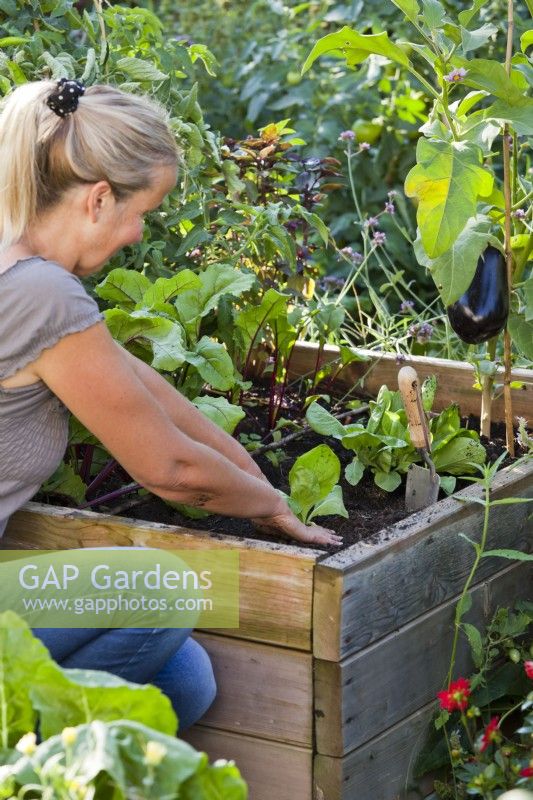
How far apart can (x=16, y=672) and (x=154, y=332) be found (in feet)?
2.77

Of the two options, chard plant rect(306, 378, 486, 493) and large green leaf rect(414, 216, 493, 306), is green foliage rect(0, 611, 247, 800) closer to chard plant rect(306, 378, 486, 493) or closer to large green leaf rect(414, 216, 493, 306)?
chard plant rect(306, 378, 486, 493)

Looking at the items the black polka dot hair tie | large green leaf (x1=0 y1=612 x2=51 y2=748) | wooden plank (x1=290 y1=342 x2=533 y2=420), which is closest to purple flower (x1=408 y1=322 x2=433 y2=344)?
wooden plank (x1=290 y1=342 x2=533 y2=420)

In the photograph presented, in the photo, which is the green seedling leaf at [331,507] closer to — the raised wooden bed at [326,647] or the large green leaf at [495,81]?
the raised wooden bed at [326,647]

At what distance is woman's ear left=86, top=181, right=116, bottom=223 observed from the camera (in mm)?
1768

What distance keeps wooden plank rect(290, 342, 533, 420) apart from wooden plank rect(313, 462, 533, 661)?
1.78ft

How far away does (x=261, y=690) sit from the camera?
6.22 ft

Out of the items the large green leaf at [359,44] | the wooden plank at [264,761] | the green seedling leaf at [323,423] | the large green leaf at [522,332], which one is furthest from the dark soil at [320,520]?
the large green leaf at [359,44]

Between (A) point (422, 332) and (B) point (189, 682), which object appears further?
(A) point (422, 332)

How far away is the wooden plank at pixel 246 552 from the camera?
183 cm

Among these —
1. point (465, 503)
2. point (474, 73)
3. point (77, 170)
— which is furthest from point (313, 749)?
point (474, 73)

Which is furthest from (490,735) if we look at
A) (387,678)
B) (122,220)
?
(122,220)

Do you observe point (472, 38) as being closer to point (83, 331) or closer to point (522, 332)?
point (522, 332)

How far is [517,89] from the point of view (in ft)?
7.16

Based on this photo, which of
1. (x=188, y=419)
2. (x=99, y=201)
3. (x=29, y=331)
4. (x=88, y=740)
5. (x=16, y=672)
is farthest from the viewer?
(x=188, y=419)
